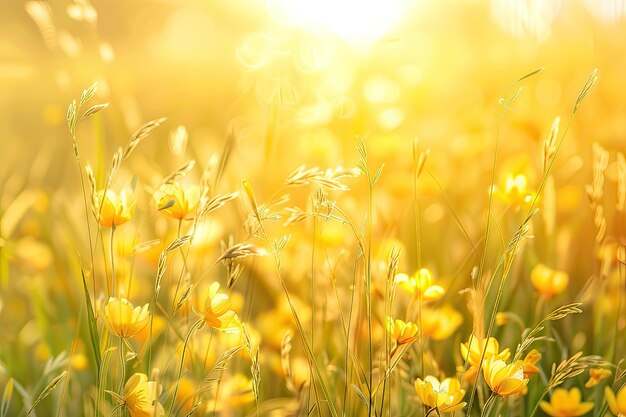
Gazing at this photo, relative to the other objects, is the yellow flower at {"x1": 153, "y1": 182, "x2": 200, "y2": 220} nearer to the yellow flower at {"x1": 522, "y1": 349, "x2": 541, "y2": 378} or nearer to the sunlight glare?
the yellow flower at {"x1": 522, "y1": 349, "x2": 541, "y2": 378}

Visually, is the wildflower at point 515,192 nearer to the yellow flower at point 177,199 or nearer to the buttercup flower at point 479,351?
the buttercup flower at point 479,351

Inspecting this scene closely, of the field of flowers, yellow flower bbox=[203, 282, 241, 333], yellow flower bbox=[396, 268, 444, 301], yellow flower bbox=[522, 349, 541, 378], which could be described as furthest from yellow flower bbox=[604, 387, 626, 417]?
yellow flower bbox=[203, 282, 241, 333]

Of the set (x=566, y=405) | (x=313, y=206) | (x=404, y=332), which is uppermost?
(x=313, y=206)

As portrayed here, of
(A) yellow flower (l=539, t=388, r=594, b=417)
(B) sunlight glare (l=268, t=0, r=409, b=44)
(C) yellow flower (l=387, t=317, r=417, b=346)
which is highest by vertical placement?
(B) sunlight glare (l=268, t=0, r=409, b=44)

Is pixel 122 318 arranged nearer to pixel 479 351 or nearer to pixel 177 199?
pixel 177 199

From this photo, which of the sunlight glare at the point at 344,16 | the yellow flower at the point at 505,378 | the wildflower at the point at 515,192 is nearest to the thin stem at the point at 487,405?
the yellow flower at the point at 505,378

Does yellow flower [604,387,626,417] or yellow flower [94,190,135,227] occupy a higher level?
yellow flower [94,190,135,227]

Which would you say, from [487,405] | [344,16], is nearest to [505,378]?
[487,405]
